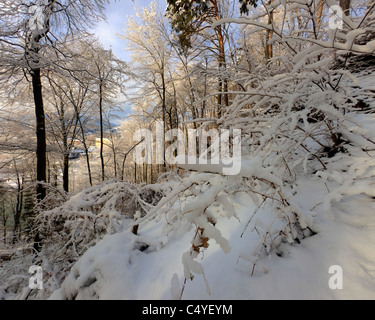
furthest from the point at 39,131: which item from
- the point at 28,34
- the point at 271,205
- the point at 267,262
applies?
the point at 267,262

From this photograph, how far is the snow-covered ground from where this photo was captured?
2.80ft

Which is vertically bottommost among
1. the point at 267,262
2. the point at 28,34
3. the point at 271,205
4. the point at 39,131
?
the point at 267,262

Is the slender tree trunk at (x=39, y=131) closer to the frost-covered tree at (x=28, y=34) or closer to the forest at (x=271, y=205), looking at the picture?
the frost-covered tree at (x=28, y=34)

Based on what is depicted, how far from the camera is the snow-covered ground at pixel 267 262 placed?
85 cm

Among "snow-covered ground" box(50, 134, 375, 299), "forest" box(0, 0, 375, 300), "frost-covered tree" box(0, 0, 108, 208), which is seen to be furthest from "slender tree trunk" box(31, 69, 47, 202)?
"snow-covered ground" box(50, 134, 375, 299)

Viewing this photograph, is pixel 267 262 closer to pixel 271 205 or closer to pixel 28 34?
pixel 271 205

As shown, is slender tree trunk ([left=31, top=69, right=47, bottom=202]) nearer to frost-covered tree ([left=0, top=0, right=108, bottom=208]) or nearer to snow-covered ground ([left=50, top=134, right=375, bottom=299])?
frost-covered tree ([left=0, top=0, right=108, bottom=208])

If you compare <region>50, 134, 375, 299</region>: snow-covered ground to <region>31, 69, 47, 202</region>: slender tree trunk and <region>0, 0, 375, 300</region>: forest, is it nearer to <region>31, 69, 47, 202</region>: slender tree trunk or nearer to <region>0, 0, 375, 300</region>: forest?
<region>0, 0, 375, 300</region>: forest

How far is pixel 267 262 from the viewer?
1.01m

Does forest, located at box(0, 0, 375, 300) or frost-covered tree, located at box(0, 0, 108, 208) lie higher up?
frost-covered tree, located at box(0, 0, 108, 208)

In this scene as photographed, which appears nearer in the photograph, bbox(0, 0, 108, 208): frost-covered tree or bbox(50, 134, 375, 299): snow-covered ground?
bbox(50, 134, 375, 299): snow-covered ground

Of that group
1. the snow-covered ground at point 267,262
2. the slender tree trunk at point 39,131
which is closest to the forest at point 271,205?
the snow-covered ground at point 267,262
